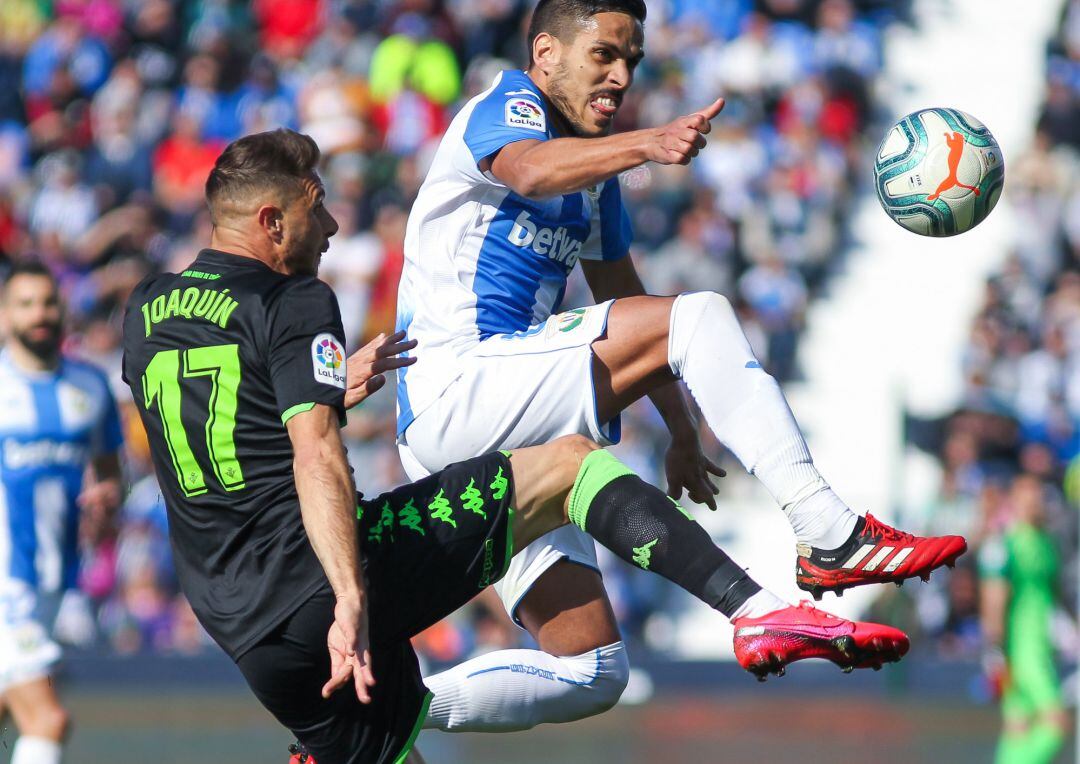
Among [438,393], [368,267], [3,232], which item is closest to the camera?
[438,393]

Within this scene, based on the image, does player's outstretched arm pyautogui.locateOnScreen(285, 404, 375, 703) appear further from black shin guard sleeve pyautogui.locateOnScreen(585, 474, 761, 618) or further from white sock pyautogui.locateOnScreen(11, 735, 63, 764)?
white sock pyautogui.locateOnScreen(11, 735, 63, 764)

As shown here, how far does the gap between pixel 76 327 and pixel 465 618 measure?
4.51 metres

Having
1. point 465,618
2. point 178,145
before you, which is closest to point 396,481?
point 465,618

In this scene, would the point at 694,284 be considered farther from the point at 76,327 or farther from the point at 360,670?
the point at 360,670

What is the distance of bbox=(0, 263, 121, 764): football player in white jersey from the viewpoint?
819cm

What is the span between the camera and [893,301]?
53.2 ft

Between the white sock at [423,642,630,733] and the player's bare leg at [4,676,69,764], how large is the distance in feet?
8.23

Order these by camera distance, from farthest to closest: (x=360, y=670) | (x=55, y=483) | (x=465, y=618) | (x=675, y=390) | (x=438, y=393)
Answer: (x=465, y=618)
(x=55, y=483)
(x=675, y=390)
(x=438, y=393)
(x=360, y=670)

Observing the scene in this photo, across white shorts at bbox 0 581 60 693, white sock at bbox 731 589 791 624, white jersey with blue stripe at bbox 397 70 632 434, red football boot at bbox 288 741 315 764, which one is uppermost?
white jersey with blue stripe at bbox 397 70 632 434

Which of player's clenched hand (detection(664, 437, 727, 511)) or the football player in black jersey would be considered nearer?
the football player in black jersey

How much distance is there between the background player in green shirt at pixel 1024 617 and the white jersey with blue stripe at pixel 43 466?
6.78 metres

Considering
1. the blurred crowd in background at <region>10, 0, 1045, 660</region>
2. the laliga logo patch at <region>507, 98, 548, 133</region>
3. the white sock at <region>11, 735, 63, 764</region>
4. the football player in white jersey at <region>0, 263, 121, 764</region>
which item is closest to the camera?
the laliga logo patch at <region>507, 98, 548, 133</region>

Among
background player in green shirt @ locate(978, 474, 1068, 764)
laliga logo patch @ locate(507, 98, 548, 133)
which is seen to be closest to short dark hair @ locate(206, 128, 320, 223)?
laliga logo patch @ locate(507, 98, 548, 133)

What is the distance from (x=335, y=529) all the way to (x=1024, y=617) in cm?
838
